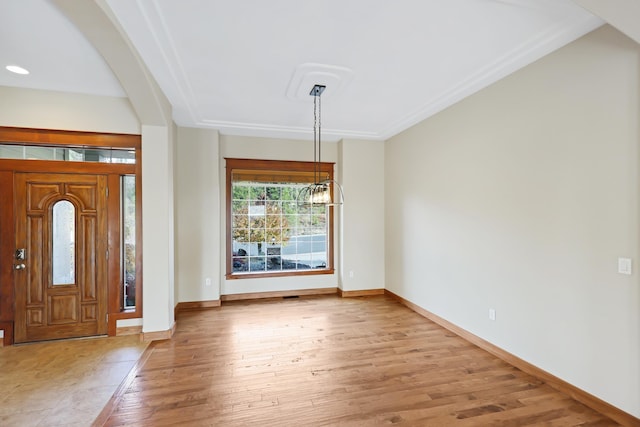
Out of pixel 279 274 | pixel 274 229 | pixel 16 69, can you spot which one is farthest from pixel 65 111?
pixel 279 274

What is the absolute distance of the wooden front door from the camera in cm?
339

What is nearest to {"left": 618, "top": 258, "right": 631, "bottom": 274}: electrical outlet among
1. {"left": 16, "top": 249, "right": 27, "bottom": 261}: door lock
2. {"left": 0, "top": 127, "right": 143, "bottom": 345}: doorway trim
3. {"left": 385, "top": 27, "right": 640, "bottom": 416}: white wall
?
{"left": 385, "top": 27, "right": 640, "bottom": 416}: white wall

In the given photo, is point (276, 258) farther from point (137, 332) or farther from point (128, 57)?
point (128, 57)

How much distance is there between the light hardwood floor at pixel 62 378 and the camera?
87.0 inches

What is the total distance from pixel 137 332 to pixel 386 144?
4838 mm

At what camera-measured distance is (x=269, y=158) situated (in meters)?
5.29

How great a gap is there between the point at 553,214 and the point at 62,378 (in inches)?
183

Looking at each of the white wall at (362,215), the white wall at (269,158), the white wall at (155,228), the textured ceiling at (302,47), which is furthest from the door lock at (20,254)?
the white wall at (362,215)

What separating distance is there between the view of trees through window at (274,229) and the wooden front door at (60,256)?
2014 mm

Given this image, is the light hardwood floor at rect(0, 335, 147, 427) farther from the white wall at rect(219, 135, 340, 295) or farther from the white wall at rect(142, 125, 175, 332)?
the white wall at rect(219, 135, 340, 295)

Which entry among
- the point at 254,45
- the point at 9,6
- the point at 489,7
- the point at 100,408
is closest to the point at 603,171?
the point at 489,7

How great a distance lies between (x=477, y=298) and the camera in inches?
135

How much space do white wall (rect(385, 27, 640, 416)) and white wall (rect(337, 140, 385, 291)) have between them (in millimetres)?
1541

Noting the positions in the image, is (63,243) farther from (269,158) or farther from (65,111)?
(269,158)
